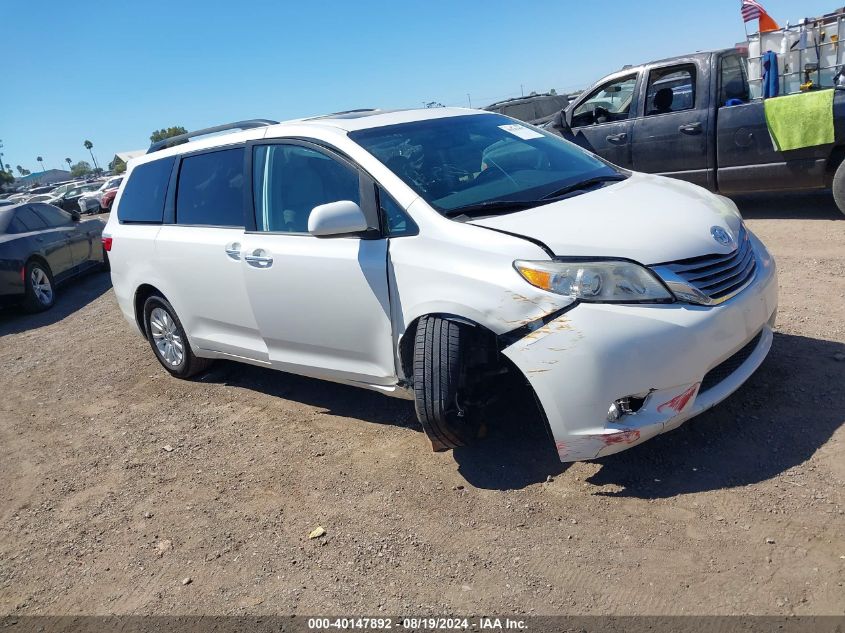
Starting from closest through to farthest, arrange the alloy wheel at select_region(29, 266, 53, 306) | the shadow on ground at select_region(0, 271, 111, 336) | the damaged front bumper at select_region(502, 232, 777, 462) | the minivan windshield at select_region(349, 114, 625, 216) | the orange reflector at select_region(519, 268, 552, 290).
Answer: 1. the damaged front bumper at select_region(502, 232, 777, 462)
2. the orange reflector at select_region(519, 268, 552, 290)
3. the minivan windshield at select_region(349, 114, 625, 216)
4. the shadow on ground at select_region(0, 271, 111, 336)
5. the alloy wheel at select_region(29, 266, 53, 306)

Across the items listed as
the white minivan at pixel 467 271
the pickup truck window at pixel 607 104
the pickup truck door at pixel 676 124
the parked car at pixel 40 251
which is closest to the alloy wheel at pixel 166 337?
the white minivan at pixel 467 271

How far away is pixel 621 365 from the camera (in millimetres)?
2926

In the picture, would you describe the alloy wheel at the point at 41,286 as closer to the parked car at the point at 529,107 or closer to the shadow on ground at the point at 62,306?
the shadow on ground at the point at 62,306

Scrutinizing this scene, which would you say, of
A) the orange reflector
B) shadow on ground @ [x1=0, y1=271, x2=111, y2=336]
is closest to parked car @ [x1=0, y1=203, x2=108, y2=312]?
shadow on ground @ [x1=0, y1=271, x2=111, y2=336]

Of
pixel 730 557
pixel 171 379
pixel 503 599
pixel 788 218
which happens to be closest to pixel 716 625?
pixel 730 557

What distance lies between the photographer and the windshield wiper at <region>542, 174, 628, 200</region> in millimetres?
3741

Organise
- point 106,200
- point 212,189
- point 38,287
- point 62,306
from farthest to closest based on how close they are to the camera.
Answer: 1. point 106,200
2. point 62,306
3. point 38,287
4. point 212,189

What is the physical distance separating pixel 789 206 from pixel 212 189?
6.62 meters

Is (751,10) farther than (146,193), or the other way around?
(751,10)

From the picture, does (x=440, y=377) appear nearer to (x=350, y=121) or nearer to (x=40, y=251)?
(x=350, y=121)

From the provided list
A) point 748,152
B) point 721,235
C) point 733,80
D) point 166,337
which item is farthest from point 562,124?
point 721,235

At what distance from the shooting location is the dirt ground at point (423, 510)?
2.69 meters

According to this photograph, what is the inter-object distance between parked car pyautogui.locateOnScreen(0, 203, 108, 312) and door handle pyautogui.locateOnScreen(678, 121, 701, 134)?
8.70m

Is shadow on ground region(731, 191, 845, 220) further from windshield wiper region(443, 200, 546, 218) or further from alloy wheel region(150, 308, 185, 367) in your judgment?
alloy wheel region(150, 308, 185, 367)
